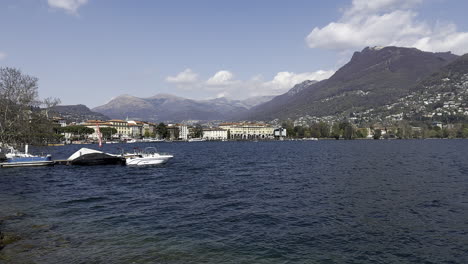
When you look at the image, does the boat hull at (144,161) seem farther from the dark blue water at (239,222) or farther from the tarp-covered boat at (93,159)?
the dark blue water at (239,222)

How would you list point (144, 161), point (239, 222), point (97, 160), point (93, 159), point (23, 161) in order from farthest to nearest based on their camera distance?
1. point (97, 160)
2. point (93, 159)
3. point (144, 161)
4. point (23, 161)
5. point (239, 222)

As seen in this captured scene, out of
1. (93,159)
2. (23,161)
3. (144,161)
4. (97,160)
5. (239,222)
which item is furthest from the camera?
(97,160)

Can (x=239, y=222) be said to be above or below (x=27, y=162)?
below

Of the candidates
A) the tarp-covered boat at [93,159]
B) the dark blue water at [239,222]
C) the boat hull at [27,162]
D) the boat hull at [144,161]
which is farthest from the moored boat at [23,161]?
the dark blue water at [239,222]

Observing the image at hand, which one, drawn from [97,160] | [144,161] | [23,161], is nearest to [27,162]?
[23,161]

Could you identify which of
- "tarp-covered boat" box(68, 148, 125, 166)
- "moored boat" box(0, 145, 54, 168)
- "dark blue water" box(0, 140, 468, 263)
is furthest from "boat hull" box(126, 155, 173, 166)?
"dark blue water" box(0, 140, 468, 263)

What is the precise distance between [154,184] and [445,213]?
81.0 ft

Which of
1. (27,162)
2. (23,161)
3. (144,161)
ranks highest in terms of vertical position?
(23,161)

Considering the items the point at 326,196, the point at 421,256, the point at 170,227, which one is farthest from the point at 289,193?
the point at 421,256

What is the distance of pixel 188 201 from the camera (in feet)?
84.1

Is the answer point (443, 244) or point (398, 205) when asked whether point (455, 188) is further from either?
point (443, 244)

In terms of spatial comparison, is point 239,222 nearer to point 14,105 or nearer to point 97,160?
point 97,160

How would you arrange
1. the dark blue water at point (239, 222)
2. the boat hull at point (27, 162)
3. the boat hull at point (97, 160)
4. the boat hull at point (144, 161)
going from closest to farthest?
1. the dark blue water at point (239, 222)
2. the boat hull at point (27, 162)
3. the boat hull at point (144, 161)
4. the boat hull at point (97, 160)

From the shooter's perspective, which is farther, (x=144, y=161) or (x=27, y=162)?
(x=144, y=161)
